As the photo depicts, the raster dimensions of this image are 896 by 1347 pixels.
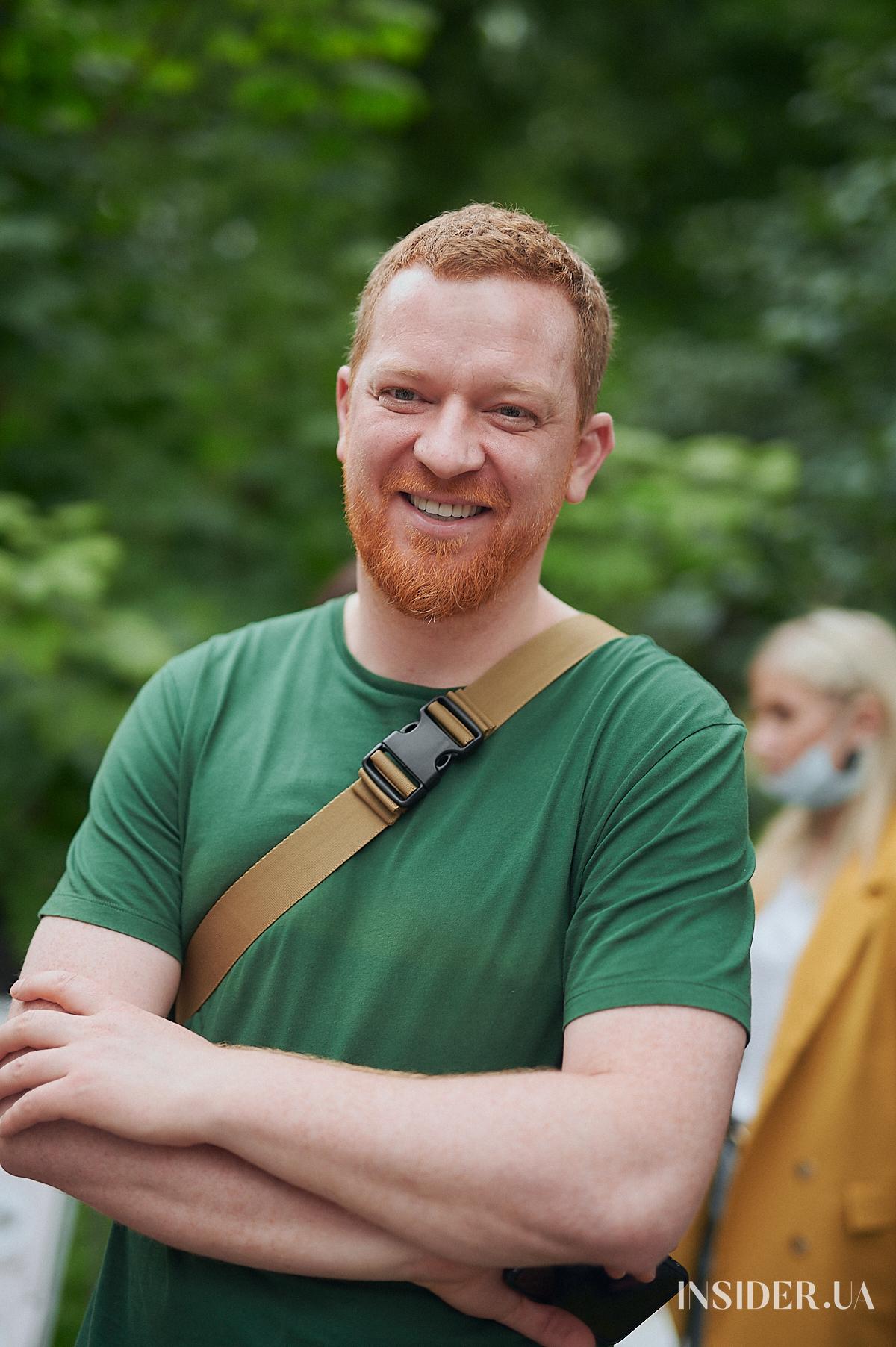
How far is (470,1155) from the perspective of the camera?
4.86 ft

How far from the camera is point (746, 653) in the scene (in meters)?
7.95

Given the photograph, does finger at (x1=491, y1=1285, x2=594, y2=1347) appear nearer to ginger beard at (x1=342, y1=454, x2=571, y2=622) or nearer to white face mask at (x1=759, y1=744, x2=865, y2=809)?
ginger beard at (x1=342, y1=454, x2=571, y2=622)

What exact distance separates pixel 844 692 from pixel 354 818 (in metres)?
2.44

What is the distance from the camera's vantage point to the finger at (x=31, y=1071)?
1626mm

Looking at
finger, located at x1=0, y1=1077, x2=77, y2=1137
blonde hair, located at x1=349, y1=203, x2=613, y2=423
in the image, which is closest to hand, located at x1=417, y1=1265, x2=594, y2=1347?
finger, located at x1=0, y1=1077, x2=77, y2=1137

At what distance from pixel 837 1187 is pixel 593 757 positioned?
198 centimetres

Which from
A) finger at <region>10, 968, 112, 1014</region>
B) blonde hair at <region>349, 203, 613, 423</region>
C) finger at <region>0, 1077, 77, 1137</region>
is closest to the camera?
finger at <region>0, 1077, 77, 1137</region>

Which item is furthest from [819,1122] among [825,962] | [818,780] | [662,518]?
[662,518]

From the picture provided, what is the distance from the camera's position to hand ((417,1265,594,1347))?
5.22 feet

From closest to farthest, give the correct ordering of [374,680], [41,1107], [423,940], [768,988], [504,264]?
1. [41,1107]
2. [423,940]
3. [504,264]
4. [374,680]
5. [768,988]

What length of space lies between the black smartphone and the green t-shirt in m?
0.08

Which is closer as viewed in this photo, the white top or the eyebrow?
the eyebrow

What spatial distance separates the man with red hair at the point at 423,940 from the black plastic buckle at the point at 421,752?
3 cm

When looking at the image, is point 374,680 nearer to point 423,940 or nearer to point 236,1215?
point 423,940
